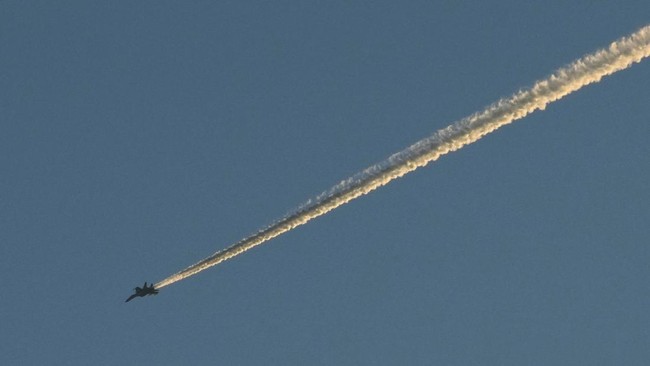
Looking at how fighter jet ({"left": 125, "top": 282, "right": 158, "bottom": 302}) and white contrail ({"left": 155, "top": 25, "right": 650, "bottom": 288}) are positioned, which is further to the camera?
fighter jet ({"left": 125, "top": 282, "right": 158, "bottom": 302})

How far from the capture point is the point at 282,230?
7075 centimetres

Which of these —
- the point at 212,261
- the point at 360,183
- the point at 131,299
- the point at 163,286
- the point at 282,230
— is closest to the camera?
the point at 360,183

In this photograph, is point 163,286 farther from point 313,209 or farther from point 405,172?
point 405,172

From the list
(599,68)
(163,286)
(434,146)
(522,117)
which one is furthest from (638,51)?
(163,286)

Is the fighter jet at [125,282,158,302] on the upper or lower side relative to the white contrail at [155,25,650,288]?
upper

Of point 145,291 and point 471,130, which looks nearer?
point 471,130

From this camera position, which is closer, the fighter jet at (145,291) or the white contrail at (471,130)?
the white contrail at (471,130)

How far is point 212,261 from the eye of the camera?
3000 inches

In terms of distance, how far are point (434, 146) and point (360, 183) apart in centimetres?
636

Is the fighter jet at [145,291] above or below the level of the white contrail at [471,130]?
above

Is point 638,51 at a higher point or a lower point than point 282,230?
lower

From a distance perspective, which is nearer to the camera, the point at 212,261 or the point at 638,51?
the point at 638,51

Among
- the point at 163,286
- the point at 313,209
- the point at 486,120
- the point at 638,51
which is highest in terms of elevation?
the point at 163,286

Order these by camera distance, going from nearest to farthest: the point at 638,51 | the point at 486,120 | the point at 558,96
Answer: the point at 638,51 < the point at 558,96 < the point at 486,120
